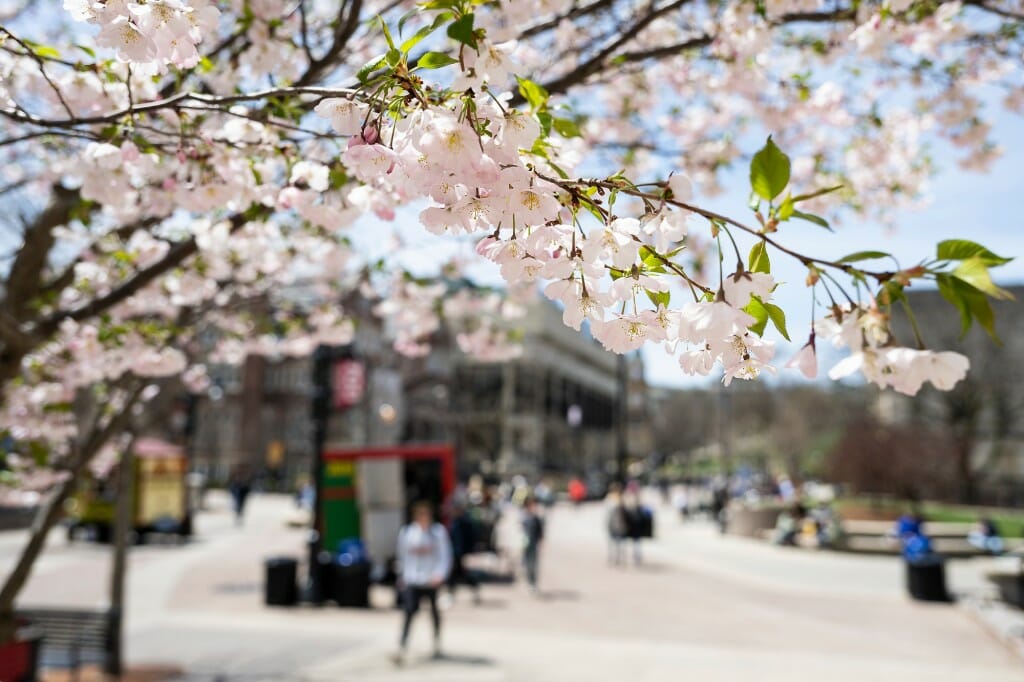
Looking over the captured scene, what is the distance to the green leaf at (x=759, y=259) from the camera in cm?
192

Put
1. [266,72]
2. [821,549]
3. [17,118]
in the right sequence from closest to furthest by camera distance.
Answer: [17,118] < [266,72] < [821,549]

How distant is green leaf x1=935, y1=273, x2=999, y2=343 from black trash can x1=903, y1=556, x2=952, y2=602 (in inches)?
497

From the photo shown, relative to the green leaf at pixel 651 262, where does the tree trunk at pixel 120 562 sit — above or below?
below

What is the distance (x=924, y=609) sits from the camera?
1207cm

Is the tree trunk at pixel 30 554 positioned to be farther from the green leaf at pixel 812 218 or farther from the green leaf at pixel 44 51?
the green leaf at pixel 812 218

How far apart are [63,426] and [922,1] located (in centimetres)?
799

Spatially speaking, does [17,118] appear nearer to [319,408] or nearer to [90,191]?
[90,191]

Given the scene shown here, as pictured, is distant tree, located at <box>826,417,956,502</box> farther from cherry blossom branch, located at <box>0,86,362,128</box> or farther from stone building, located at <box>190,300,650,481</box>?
cherry blossom branch, located at <box>0,86,362,128</box>

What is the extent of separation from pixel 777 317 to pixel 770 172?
354 mm

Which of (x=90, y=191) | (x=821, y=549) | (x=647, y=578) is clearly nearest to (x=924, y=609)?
(x=647, y=578)

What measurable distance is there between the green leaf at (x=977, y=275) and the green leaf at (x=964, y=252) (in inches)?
0.5

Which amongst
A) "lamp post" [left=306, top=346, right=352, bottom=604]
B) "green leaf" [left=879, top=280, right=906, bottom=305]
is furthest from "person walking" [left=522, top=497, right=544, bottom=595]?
"green leaf" [left=879, top=280, right=906, bottom=305]

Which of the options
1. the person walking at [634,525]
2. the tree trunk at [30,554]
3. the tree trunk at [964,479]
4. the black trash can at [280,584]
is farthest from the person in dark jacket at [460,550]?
the tree trunk at [964,479]

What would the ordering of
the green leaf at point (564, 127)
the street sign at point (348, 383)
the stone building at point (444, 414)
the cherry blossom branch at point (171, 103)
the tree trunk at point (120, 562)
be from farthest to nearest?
the stone building at point (444, 414) < the street sign at point (348, 383) < the tree trunk at point (120, 562) < the cherry blossom branch at point (171, 103) < the green leaf at point (564, 127)
